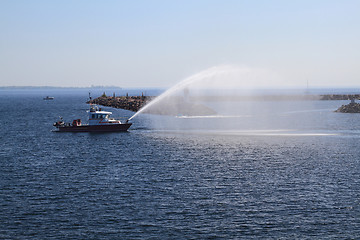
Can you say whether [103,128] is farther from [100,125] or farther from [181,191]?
[181,191]

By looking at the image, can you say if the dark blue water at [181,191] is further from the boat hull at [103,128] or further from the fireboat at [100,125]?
the fireboat at [100,125]

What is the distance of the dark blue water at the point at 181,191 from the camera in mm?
41562

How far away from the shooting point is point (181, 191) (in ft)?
180

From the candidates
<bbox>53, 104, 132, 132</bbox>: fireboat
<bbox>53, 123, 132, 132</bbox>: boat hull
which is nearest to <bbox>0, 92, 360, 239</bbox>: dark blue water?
<bbox>53, 123, 132, 132</bbox>: boat hull

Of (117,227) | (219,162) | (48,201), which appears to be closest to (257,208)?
(117,227)

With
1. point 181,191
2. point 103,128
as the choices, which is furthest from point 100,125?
point 181,191

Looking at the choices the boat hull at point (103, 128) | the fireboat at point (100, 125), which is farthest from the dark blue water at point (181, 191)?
the fireboat at point (100, 125)

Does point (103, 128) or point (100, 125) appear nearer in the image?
point (100, 125)

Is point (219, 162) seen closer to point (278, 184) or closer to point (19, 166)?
point (278, 184)

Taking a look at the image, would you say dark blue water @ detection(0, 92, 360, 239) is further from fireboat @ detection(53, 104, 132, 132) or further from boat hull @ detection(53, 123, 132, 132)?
fireboat @ detection(53, 104, 132, 132)

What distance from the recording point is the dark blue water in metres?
41.6

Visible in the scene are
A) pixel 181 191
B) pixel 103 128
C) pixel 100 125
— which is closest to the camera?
pixel 181 191

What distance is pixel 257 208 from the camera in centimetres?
4750

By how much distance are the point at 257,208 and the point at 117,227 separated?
49.4 ft
